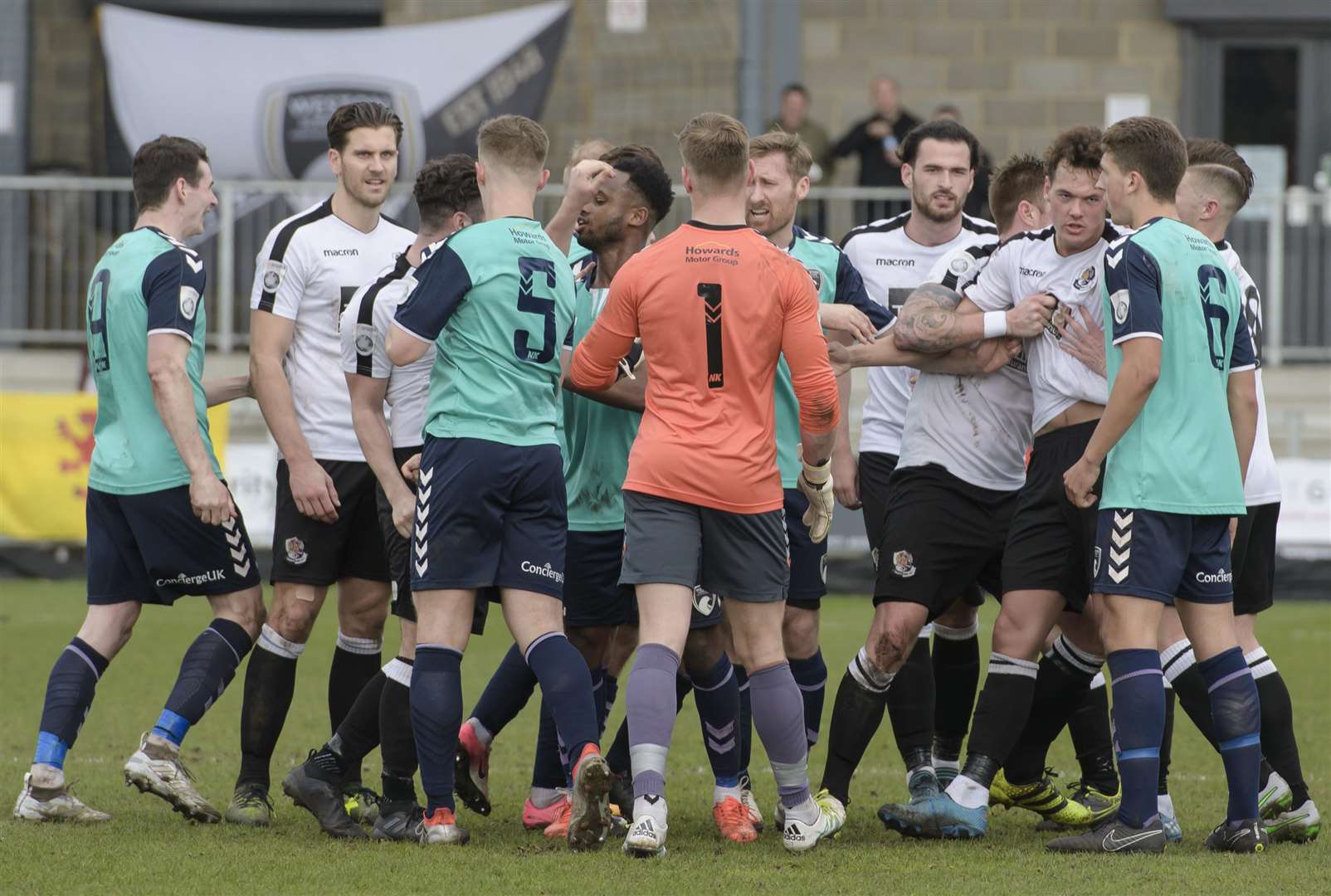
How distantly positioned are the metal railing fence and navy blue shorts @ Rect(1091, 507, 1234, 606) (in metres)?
9.76

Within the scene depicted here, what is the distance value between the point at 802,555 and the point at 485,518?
1263mm

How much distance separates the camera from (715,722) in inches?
229

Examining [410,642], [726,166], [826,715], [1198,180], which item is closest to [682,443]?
[726,166]

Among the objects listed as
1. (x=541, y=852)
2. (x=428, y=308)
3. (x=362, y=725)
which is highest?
(x=428, y=308)

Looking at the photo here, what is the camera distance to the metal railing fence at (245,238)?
1499 cm

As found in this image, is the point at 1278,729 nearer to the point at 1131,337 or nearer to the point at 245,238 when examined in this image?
the point at 1131,337

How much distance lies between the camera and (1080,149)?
5773 millimetres

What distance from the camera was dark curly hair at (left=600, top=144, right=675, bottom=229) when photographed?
5902 millimetres

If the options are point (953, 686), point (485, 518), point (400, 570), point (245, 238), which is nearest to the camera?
point (485, 518)

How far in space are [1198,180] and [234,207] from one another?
1041 centimetres

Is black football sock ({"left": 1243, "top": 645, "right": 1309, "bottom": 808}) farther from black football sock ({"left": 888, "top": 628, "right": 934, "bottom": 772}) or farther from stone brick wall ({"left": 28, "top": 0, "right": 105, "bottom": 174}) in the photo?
stone brick wall ({"left": 28, "top": 0, "right": 105, "bottom": 174})

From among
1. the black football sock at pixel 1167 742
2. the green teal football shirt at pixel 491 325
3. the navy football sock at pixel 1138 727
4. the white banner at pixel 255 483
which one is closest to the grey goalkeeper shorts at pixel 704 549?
the green teal football shirt at pixel 491 325

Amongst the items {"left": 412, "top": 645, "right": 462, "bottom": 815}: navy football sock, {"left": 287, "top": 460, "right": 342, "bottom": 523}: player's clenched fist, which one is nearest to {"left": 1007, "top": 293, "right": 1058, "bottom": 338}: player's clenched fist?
{"left": 412, "top": 645, "right": 462, "bottom": 815}: navy football sock

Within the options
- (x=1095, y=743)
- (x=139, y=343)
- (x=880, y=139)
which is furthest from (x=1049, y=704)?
(x=880, y=139)
